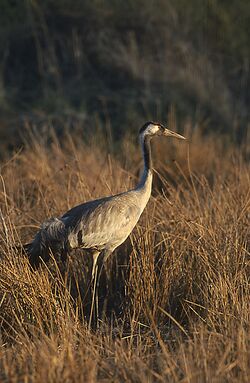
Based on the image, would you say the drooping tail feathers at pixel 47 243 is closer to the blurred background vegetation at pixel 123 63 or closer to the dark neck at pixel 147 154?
the dark neck at pixel 147 154

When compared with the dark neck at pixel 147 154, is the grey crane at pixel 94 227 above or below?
below

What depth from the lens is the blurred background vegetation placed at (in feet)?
38.7

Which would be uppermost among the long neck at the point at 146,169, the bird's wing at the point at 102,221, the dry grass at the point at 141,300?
the long neck at the point at 146,169

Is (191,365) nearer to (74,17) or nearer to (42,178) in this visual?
(42,178)

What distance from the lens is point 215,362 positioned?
367 centimetres

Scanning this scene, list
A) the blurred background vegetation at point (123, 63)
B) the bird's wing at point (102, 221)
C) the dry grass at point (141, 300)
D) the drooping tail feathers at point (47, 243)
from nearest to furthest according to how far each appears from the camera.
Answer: the dry grass at point (141, 300)
the drooping tail feathers at point (47, 243)
the bird's wing at point (102, 221)
the blurred background vegetation at point (123, 63)

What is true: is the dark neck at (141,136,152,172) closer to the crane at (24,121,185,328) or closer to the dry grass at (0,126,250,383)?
the crane at (24,121,185,328)

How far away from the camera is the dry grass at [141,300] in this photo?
144 inches

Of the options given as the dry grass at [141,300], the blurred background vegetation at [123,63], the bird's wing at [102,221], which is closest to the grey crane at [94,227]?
the bird's wing at [102,221]

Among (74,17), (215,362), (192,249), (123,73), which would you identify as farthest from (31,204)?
(74,17)

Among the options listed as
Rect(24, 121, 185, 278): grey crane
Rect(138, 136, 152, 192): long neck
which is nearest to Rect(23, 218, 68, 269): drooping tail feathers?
Rect(24, 121, 185, 278): grey crane

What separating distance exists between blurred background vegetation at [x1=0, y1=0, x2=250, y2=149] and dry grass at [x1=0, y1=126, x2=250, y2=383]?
4.83 m

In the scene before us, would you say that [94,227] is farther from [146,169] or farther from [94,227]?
[146,169]

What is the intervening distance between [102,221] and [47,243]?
452 millimetres
